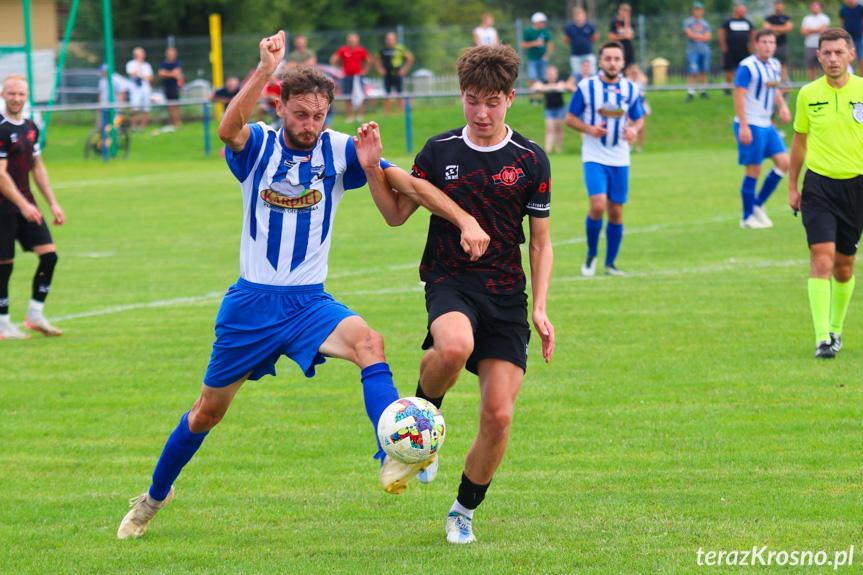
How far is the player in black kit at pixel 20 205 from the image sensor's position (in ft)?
30.2

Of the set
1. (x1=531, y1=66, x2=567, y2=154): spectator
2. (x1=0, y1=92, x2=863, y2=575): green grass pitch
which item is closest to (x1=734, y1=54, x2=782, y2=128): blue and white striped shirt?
(x1=0, y1=92, x2=863, y2=575): green grass pitch

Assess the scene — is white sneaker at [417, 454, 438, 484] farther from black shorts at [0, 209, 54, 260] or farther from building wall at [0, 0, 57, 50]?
building wall at [0, 0, 57, 50]

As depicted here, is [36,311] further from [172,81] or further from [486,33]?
[172,81]

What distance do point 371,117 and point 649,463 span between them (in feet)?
78.6

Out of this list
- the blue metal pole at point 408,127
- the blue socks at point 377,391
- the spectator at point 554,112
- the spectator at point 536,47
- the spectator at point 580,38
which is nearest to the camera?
the blue socks at point 377,391

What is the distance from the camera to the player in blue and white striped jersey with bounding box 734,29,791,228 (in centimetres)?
1399

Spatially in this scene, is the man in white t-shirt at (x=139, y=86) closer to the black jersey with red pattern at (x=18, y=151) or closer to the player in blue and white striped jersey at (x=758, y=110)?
the player in blue and white striped jersey at (x=758, y=110)

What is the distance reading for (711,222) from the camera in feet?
51.4

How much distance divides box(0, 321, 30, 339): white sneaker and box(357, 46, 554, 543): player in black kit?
6.20m

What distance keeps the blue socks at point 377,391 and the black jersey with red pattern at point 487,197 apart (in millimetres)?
573

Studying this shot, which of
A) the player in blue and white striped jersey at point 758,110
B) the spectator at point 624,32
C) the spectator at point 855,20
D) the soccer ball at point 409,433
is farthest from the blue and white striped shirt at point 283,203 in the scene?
the spectator at point 855,20

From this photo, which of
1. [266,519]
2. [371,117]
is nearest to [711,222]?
[266,519]

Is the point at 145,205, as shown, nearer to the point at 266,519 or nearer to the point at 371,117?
the point at 371,117

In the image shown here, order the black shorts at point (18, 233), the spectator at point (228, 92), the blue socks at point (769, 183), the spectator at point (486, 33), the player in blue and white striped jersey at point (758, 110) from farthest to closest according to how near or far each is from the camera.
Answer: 1. the spectator at point (486, 33)
2. the spectator at point (228, 92)
3. the blue socks at point (769, 183)
4. the player in blue and white striped jersey at point (758, 110)
5. the black shorts at point (18, 233)
